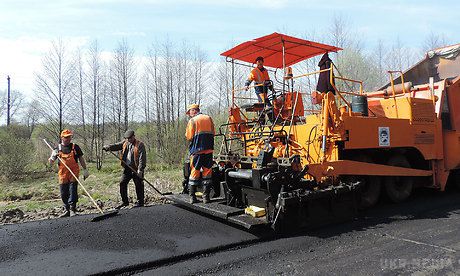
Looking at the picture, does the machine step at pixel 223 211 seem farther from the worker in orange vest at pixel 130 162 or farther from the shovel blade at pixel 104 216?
the worker in orange vest at pixel 130 162

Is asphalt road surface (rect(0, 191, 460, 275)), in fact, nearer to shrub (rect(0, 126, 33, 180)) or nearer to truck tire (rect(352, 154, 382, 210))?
truck tire (rect(352, 154, 382, 210))

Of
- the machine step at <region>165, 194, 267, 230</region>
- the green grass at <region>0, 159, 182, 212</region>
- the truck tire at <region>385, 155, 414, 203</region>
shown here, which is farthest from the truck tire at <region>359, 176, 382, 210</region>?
the green grass at <region>0, 159, 182, 212</region>

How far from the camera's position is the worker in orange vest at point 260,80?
697 cm

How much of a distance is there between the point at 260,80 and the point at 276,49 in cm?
66

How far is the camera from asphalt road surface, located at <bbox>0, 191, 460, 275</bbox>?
12.1ft

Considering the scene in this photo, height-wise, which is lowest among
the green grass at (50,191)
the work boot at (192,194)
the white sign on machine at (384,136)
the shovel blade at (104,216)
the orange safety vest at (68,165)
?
the green grass at (50,191)

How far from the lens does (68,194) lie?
6.52 m

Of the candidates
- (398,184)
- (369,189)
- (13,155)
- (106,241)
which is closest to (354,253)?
(369,189)

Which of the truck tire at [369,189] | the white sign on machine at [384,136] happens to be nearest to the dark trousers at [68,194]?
the truck tire at [369,189]

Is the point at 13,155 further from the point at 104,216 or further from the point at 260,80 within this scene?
the point at 260,80

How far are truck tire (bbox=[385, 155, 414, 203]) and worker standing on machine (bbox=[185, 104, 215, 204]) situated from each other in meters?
3.12

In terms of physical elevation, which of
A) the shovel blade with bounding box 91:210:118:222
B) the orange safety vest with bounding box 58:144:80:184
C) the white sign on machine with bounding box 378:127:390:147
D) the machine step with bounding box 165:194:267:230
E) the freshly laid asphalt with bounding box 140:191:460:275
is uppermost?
the white sign on machine with bounding box 378:127:390:147

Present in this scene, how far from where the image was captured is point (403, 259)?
384 centimetres

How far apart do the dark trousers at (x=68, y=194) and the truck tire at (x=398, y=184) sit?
549 centimetres
